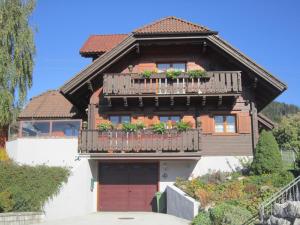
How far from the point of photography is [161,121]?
22.3 metres

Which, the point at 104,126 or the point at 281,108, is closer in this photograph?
the point at 104,126

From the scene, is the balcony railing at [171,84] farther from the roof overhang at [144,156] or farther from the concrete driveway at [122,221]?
the concrete driveway at [122,221]

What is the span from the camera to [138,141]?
20.6 meters

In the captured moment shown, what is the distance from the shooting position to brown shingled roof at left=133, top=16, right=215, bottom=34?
21.5 meters

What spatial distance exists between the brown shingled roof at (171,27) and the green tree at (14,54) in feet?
18.6

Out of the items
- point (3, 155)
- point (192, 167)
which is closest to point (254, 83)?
point (192, 167)

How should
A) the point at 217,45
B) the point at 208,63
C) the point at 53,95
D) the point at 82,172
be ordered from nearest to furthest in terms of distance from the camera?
the point at 82,172 < the point at 217,45 < the point at 208,63 < the point at 53,95

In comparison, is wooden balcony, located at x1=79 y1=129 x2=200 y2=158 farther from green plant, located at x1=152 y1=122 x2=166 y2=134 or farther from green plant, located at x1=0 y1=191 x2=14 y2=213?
green plant, located at x1=0 y1=191 x2=14 y2=213

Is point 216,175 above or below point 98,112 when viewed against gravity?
below

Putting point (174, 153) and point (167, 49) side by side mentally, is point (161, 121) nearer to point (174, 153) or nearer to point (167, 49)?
point (174, 153)

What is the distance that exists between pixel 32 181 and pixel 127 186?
586 cm

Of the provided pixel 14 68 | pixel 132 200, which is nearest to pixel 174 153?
pixel 132 200

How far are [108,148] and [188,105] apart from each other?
4.77 m

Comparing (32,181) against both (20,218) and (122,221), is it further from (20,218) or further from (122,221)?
(122,221)
